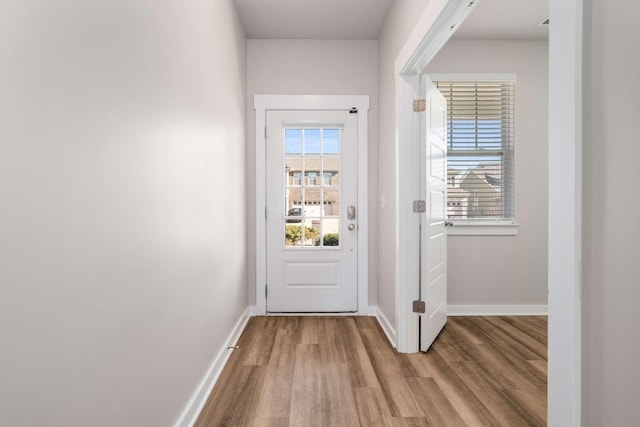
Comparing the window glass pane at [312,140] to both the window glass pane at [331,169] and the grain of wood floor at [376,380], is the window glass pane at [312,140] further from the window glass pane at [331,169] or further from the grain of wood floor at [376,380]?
the grain of wood floor at [376,380]

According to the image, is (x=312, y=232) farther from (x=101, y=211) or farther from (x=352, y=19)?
(x=101, y=211)

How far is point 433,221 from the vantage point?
111 inches

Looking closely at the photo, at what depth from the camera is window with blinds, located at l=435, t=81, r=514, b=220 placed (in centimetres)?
364

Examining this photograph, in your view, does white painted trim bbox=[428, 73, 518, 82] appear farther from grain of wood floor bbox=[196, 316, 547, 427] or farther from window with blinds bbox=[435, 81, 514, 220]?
grain of wood floor bbox=[196, 316, 547, 427]

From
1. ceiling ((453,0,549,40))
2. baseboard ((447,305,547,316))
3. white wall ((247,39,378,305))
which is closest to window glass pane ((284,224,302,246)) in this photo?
white wall ((247,39,378,305))

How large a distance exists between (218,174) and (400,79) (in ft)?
4.71

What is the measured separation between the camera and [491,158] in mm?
3641

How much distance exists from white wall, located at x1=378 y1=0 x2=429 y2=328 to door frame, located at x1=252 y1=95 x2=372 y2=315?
158mm

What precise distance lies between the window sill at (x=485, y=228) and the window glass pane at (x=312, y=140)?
1.51m

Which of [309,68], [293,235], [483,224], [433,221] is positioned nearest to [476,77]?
[483,224]

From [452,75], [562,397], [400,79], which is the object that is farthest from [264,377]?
[452,75]

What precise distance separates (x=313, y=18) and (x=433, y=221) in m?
1.97

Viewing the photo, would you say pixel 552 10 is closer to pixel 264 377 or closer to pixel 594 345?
pixel 594 345

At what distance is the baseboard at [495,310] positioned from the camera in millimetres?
3621
